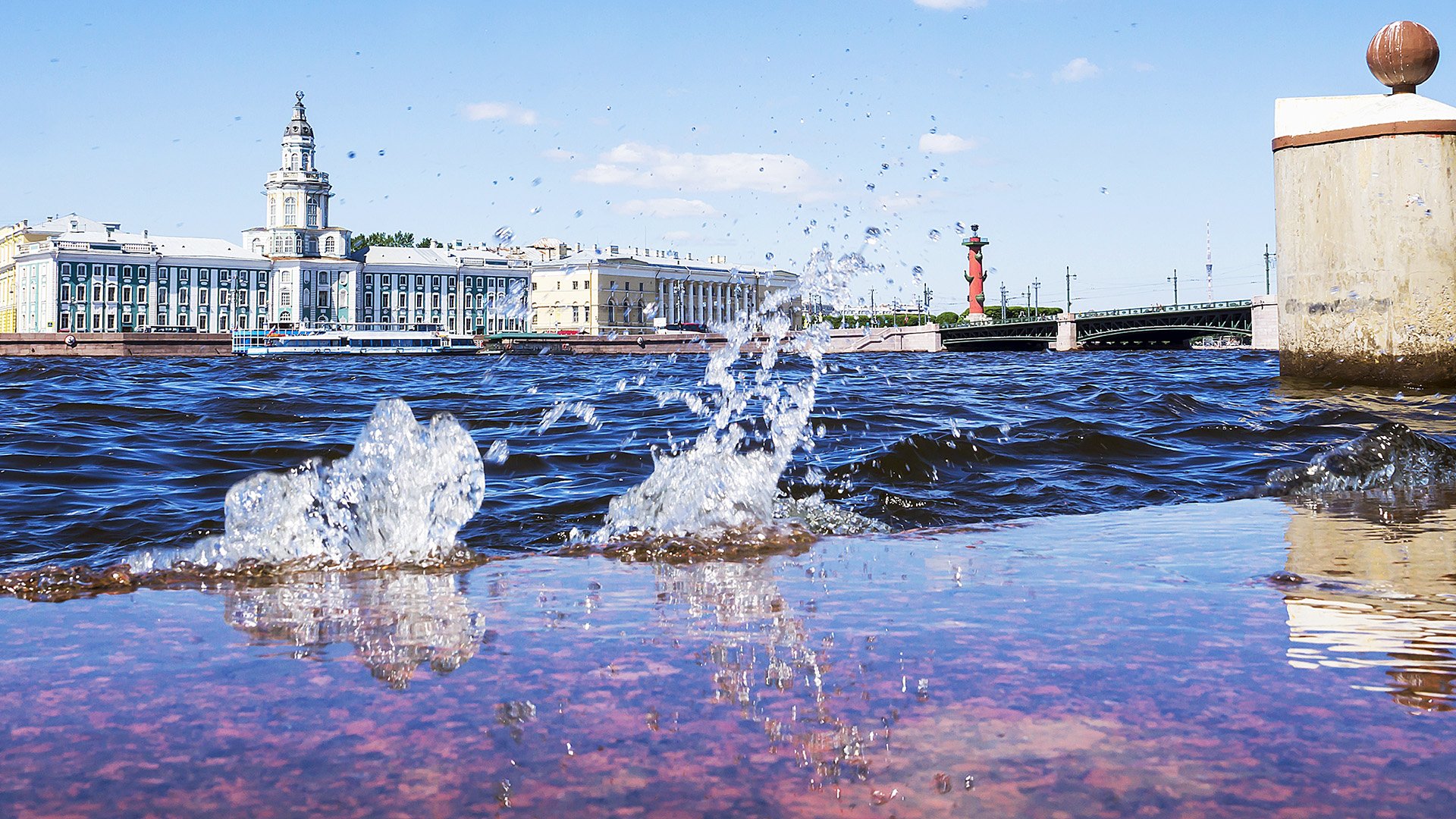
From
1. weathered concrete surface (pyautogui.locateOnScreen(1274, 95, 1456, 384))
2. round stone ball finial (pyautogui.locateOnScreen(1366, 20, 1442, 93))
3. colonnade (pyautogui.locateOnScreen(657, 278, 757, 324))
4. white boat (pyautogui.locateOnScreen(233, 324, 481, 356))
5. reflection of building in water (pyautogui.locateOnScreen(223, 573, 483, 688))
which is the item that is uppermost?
colonnade (pyautogui.locateOnScreen(657, 278, 757, 324))

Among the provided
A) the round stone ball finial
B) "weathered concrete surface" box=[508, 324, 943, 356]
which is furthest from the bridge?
the round stone ball finial

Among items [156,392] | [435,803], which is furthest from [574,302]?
[435,803]

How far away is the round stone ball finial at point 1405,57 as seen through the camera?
10.9 meters

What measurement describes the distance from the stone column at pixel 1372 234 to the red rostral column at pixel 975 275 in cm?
5937

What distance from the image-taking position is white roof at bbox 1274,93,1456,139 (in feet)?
33.4

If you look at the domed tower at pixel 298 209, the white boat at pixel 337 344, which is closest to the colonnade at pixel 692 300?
the domed tower at pixel 298 209

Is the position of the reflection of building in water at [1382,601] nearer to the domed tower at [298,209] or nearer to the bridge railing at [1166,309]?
the bridge railing at [1166,309]

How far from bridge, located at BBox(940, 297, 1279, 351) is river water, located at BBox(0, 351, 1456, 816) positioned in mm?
32349

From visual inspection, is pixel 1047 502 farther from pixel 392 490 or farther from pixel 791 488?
pixel 392 490

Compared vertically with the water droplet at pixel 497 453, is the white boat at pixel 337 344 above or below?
above

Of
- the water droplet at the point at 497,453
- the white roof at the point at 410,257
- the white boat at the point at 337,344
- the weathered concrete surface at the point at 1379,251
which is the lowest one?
the water droplet at the point at 497,453

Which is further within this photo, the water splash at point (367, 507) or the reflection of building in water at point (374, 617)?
the water splash at point (367, 507)

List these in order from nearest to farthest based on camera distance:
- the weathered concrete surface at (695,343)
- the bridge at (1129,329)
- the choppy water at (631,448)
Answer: the choppy water at (631,448), the bridge at (1129,329), the weathered concrete surface at (695,343)

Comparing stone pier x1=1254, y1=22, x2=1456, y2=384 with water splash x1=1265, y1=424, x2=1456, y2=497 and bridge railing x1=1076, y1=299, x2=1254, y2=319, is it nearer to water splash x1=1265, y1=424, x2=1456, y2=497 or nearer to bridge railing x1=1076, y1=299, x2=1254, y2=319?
water splash x1=1265, y1=424, x2=1456, y2=497
